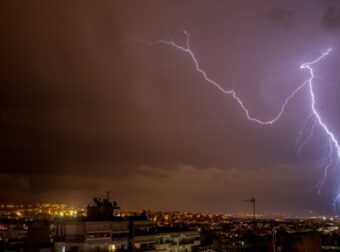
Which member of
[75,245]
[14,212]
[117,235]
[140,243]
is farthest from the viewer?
[14,212]

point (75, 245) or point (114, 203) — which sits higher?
point (114, 203)

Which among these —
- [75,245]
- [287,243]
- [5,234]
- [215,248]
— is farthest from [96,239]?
[5,234]

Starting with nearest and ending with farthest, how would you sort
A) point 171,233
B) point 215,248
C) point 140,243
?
point 140,243
point 171,233
point 215,248

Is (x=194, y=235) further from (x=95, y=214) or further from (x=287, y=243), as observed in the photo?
(x=287, y=243)

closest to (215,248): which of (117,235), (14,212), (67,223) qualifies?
(117,235)

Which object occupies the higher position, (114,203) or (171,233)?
(114,203)

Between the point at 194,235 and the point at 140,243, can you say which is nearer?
the point at 140,243

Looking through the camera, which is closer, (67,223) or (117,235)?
(67,223)

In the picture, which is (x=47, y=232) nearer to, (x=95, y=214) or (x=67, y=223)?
(x=95, y=214)

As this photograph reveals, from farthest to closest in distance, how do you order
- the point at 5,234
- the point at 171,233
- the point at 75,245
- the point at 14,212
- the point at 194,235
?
the point at 14,212 → the point at 5,234 → the point at 194,235 → the point at 171,233 → the point at 75,245
